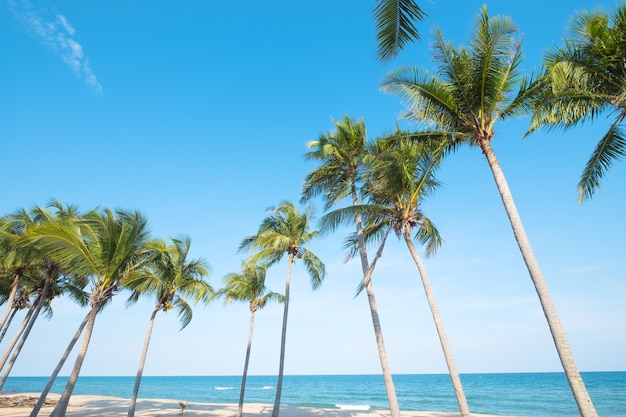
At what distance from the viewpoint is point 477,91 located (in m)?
8.47

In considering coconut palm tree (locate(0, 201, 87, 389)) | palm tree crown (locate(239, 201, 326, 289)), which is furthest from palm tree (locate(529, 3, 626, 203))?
coconut palm tree (locate(0, 201, 87, 389))

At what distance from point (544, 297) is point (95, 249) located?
42.0ft

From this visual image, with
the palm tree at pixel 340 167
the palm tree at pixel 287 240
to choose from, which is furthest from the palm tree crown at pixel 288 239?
the palm tree at pixel 340 167

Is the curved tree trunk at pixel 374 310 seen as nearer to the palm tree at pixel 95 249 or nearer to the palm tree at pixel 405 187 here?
the palm tree at pixel 405 187

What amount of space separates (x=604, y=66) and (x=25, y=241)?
1583cm

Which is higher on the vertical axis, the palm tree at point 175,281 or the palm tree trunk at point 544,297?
the palm tree at point 175,281

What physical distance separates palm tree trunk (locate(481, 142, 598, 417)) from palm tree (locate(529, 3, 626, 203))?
6.33 ft

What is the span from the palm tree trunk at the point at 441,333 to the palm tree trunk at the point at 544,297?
11.1ft

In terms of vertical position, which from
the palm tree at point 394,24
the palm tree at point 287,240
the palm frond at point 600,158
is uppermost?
the palm tree at point 287,240

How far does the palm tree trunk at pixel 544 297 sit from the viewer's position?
5855 millimetres

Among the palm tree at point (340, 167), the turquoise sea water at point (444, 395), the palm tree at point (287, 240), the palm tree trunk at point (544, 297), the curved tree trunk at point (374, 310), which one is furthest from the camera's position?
the turquoise sea water at point (444, 395)

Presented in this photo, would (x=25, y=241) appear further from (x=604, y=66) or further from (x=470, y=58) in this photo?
(x=604, y=66)

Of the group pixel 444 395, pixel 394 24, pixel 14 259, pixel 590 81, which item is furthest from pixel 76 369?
pixel 444 395

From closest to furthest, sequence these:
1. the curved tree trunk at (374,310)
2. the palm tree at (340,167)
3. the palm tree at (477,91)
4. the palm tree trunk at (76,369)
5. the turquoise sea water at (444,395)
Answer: the palm tree at (477,91)
the palm tree trunk at (76,369)
the curved tree trunk at (374,310)
the palm tree at (340,167)
the turquoise sea water at (444,395)
